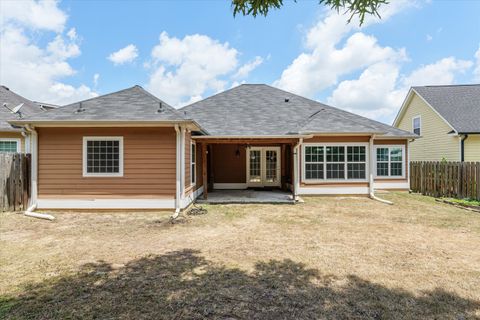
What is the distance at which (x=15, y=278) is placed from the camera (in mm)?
3656

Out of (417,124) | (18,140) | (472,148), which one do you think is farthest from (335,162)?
(18,140)

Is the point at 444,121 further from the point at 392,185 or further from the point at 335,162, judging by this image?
the point at 335,162

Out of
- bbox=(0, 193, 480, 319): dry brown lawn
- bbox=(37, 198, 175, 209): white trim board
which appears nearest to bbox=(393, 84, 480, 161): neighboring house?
bbox=(0, 193, 480, 319): dry brown lawn

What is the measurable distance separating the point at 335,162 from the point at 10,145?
1462 centimetres

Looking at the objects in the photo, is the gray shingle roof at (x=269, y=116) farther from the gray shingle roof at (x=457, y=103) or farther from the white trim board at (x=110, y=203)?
the white trim board at (x=110, y=203)

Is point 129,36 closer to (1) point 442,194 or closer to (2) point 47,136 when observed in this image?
(2) point 47,136

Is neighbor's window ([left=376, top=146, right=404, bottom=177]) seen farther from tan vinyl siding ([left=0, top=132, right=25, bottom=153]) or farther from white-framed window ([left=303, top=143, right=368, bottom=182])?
tan vinyl siding ([left=0, top=132, right=25, bottom=153])

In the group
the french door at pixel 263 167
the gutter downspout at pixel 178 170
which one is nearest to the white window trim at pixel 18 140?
the gutter downspout at pixel 178 170

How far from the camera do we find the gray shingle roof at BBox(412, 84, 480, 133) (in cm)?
1355

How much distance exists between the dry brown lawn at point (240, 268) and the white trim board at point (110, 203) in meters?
0.91

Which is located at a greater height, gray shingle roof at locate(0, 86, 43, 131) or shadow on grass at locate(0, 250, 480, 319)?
gray shingle roof at locate(0, 86, 43, 131)

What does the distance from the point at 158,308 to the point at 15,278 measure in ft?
7.74

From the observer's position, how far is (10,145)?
11.8 meters

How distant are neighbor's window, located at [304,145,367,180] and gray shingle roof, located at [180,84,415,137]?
3.30ft
